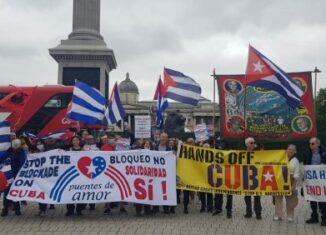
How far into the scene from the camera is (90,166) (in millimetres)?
10422

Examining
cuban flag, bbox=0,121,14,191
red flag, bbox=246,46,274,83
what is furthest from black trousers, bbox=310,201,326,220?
cuban flag, bbox=0,121,14,191

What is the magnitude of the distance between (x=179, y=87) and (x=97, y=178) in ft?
22.1

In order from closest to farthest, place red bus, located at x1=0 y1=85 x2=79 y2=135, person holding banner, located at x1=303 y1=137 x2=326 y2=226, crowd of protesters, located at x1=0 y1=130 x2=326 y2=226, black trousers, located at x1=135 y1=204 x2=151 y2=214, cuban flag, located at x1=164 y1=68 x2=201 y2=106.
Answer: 1. person holding banner, located at x1=303 y1=137 x2=326 y2=226
2. crowd of protesters, located at x1=0 y1=130 x2=326 y2=226
3. black trousers, located at x1=135 y1=204 x2=151 y2=214
4. cuban flag, located at x1=164 y1=68 x2=201 y2=106
5. red bus, located at x1=0 y1=85 x2=79 y2=135

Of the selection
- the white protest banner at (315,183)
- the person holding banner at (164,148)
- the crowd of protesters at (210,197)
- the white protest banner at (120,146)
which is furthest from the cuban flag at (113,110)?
the white protest banner at (315,183)

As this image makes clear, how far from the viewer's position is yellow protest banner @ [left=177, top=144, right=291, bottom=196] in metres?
10.4

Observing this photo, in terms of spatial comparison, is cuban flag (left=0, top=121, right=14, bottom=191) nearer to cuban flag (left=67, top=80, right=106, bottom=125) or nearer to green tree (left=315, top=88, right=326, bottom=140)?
cuban flag (left=67, top=80, right=106, bottom=125)

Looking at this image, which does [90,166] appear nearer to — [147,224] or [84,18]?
[147,224]

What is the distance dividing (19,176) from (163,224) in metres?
3.14

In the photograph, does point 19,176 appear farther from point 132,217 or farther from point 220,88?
point 220,88

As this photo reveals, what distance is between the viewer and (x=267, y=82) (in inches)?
460

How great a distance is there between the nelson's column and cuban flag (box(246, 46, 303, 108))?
19.1 m

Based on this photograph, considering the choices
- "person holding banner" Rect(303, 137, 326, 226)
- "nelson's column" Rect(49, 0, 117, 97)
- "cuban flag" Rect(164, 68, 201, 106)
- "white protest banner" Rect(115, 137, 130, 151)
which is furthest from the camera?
"nelson's column" Rect(49, 0, 117, 97)

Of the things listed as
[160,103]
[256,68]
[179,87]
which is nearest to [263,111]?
[179,87]

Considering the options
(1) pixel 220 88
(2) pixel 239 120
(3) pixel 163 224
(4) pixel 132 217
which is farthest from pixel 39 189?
(2) pixel 239 120
